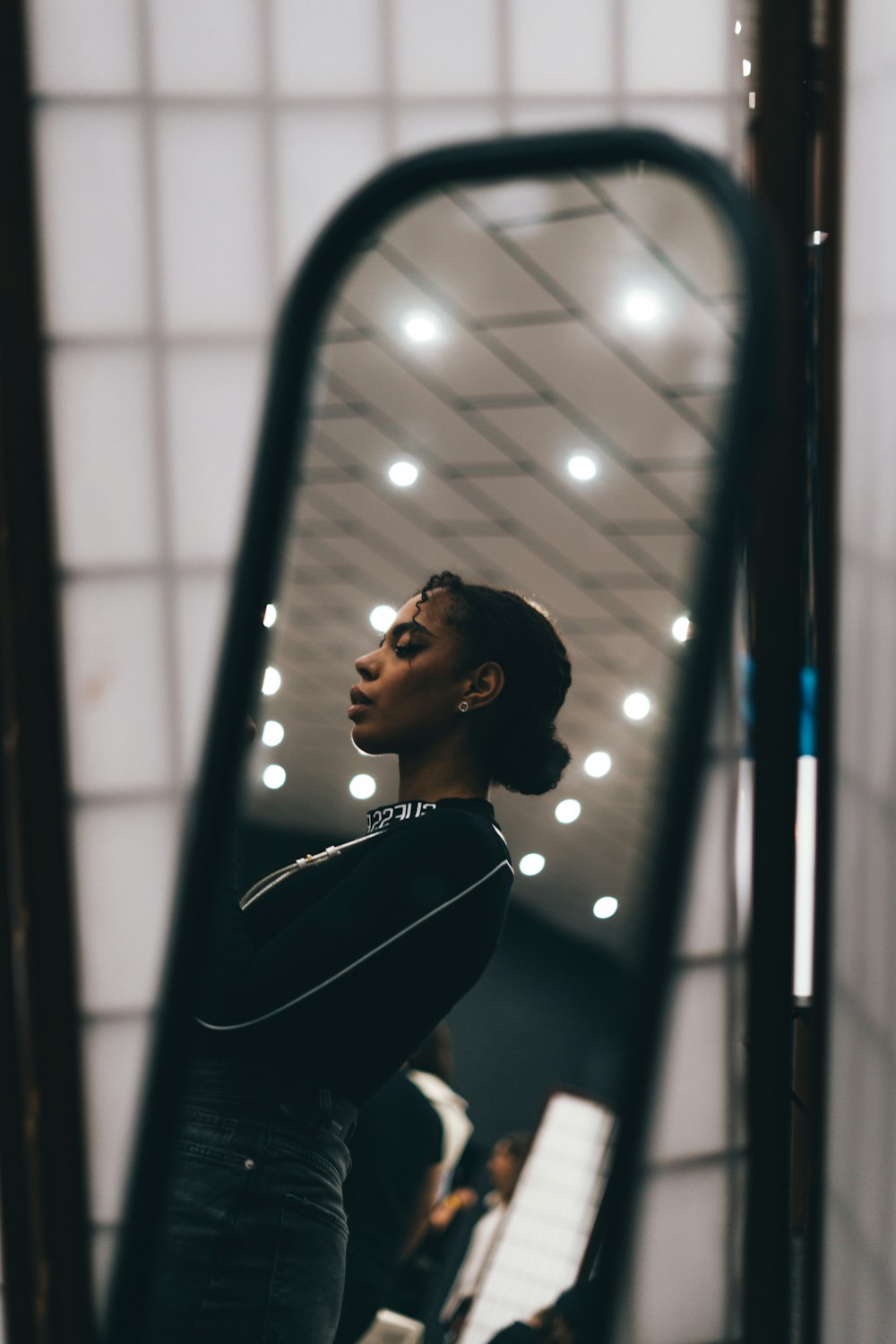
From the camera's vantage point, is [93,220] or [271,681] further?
[271,681]

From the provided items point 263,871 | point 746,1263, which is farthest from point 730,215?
point 746,1263

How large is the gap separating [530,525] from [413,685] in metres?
0.36

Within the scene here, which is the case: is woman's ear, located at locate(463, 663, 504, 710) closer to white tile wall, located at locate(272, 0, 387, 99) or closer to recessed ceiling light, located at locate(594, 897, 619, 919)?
recessed ceiling light, located at locate(594, 897, 619, 919)

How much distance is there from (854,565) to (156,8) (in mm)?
950

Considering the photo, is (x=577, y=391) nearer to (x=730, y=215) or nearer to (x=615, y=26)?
(x=615, y=26)

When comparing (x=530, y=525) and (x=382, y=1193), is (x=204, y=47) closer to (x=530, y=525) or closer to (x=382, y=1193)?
(x=530, y=525)

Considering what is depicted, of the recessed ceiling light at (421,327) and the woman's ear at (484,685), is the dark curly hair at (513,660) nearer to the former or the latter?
the woman's ear at (484,685)

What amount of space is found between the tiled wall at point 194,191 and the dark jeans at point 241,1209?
0.41 m

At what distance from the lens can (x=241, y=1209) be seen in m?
0.86

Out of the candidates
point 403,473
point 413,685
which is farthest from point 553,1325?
point 403,473

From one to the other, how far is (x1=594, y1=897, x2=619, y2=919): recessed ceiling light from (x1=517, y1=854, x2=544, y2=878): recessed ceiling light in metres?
0.10

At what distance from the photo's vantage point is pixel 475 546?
1.25m

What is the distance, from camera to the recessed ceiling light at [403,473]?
1.28 m

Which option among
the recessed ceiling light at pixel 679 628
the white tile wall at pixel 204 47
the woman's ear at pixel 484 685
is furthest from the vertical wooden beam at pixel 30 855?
the recessed ceiling light at pixel 679 628
